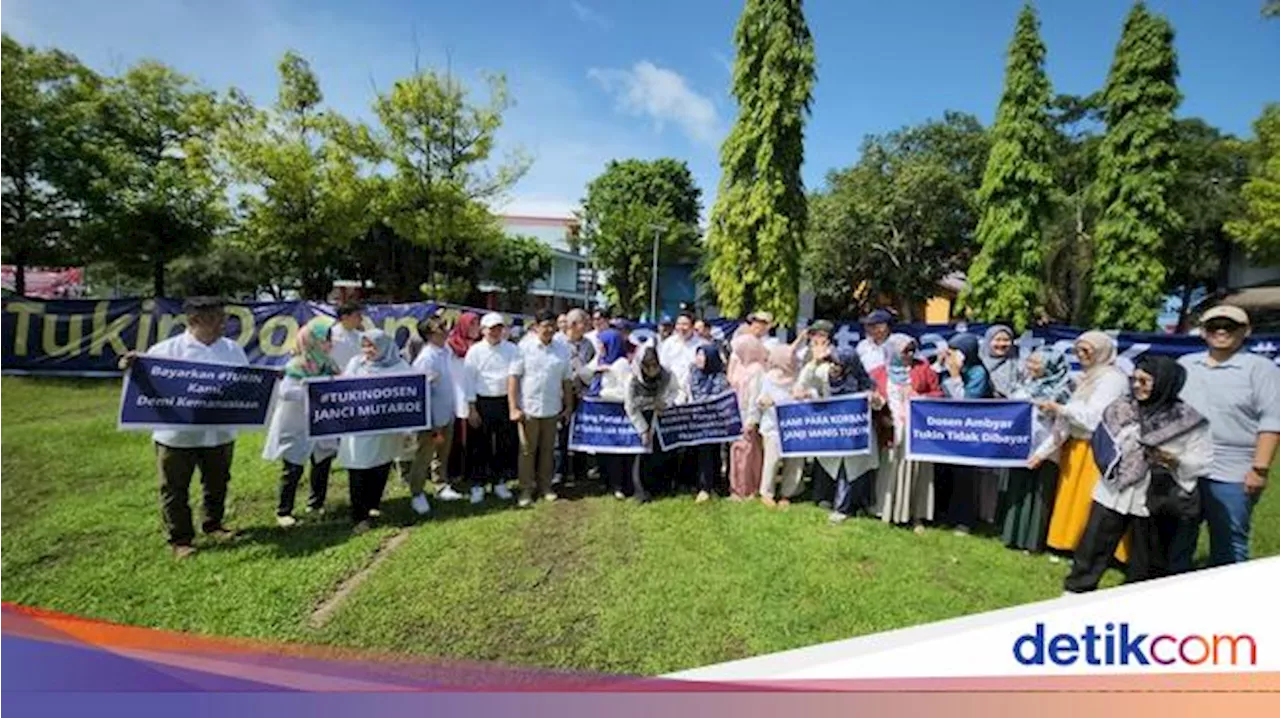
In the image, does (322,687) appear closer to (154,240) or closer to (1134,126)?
(154,240)

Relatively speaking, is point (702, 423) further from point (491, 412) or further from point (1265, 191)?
point (1265, 191)

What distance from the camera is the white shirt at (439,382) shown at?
5.77 metres

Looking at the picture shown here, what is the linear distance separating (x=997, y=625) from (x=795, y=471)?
3474 millimetres

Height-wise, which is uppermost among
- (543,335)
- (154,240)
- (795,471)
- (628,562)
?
(154,240)

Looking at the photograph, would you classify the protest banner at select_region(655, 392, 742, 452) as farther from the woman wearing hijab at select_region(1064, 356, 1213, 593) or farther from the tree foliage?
the tree foliage

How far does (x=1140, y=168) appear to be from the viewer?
21797 mm

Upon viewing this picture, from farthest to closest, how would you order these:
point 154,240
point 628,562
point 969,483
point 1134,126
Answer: point 1134,126, point 154,240, point 969,483, point 628,562

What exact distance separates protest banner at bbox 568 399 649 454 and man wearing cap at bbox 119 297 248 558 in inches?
115

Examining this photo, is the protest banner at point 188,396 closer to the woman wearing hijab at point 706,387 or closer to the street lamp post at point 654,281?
the woman wearing hijab at point 706,387

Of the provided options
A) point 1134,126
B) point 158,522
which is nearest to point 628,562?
point 158,522

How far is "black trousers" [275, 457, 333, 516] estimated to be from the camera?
17.4ft

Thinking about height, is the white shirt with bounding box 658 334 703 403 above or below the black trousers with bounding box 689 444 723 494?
above

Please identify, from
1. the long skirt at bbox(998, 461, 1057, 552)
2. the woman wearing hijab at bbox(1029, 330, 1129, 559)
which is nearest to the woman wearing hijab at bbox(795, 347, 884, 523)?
the long skirt at bbox(998, 461, 1057, 552)

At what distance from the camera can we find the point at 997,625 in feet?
9.42
